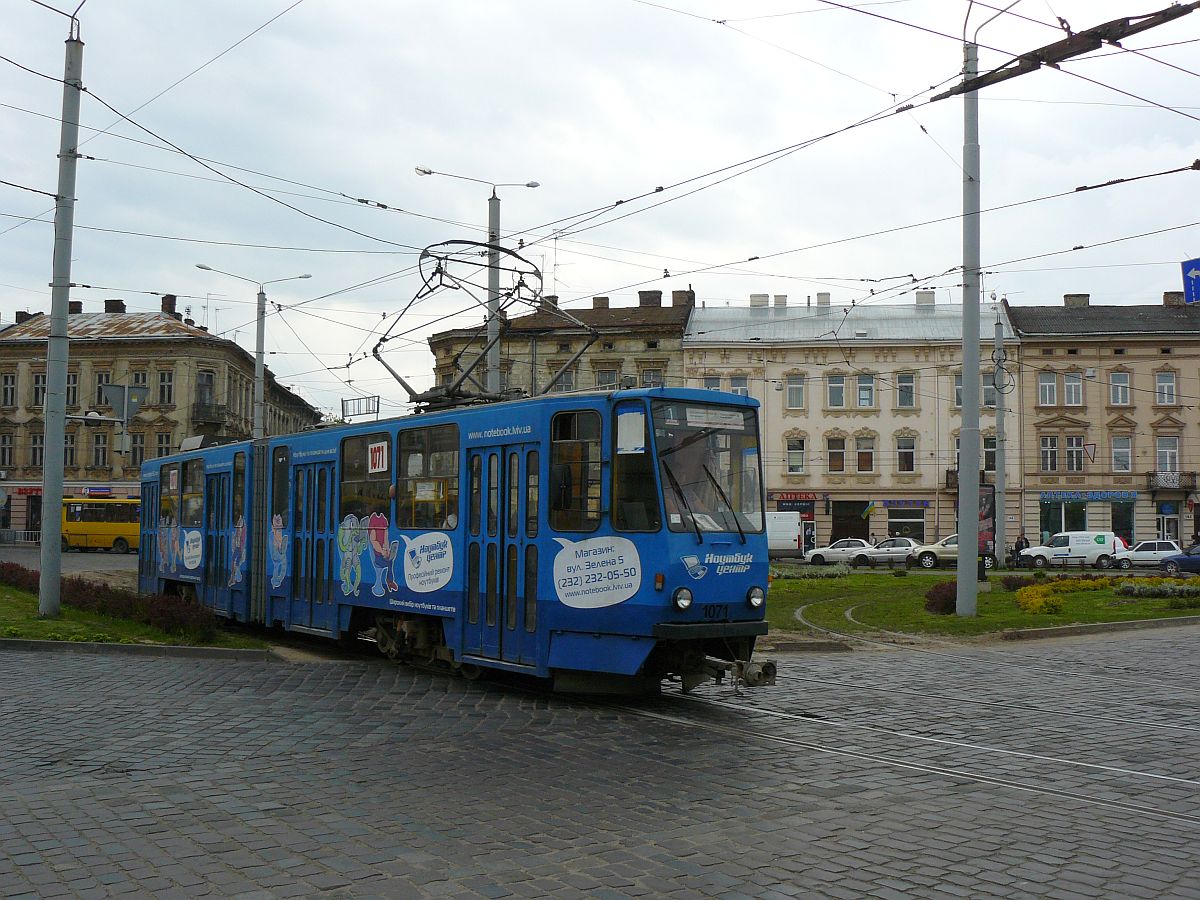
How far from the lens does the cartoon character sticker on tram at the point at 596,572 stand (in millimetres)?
10281

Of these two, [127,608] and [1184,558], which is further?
[1184,558]

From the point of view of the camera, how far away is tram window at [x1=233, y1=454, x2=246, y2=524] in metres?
18.0

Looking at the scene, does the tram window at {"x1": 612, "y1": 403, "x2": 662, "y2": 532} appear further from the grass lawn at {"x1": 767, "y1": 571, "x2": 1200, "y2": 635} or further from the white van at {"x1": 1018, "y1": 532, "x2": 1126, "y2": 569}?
the white van at {"x1": 1018, "y1": 532, "x2": 1126, "y2": 569}

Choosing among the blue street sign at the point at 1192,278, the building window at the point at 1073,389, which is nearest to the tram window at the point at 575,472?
the blue street sign at the point at 1192,278

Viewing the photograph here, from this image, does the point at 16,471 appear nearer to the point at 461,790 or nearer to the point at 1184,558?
the point at 1184,558

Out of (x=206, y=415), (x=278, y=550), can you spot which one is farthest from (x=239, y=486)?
(x=206, y=415)

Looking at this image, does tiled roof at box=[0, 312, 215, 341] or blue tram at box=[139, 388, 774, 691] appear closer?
blue tram at box=[139, 388, 774, 691]

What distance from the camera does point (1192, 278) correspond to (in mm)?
18422

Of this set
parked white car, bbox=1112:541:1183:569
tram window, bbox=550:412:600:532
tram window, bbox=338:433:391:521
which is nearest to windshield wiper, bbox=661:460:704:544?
tram window, bbox=550:412:600:532

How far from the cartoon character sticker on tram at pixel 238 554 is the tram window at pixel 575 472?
28.3ft

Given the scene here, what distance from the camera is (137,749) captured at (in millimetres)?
8609

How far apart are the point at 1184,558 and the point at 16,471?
198ft

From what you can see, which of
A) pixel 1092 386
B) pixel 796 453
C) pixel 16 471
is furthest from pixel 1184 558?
pixel 16 471

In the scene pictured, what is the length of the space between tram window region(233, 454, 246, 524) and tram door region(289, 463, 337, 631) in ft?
7.15
